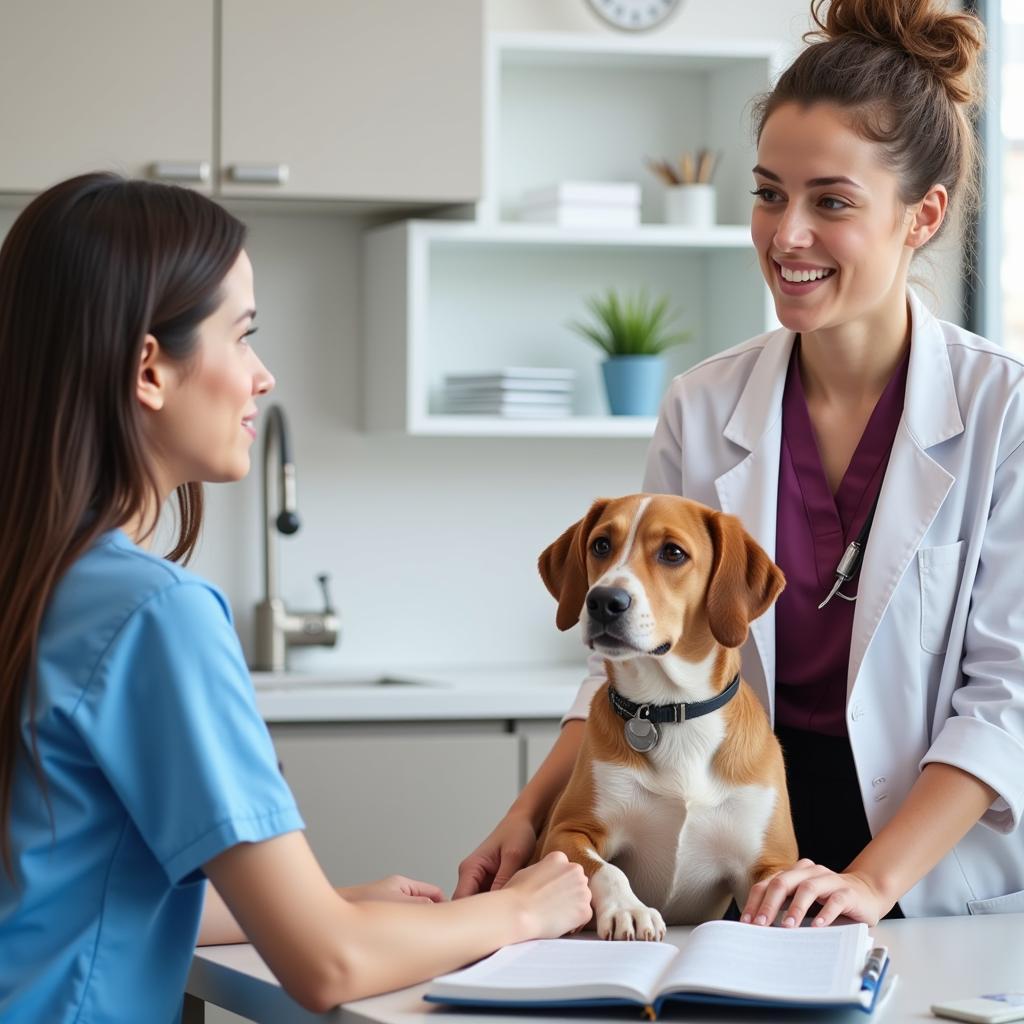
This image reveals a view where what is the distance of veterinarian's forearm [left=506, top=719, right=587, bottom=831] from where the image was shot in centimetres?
164

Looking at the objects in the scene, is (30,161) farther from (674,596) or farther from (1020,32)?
(1020,32)

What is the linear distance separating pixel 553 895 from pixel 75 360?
59 cm

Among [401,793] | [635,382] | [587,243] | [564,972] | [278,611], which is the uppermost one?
[587,243]

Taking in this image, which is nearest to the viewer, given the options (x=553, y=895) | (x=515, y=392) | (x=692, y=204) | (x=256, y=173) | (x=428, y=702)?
(x=553, y=895)

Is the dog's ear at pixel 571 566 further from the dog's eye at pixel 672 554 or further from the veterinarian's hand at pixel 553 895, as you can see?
the veterinarian's hand at pixel 553 895

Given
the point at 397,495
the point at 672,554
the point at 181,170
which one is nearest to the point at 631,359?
the point at 397,495

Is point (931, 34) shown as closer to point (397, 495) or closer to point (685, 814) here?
point (685, 814)

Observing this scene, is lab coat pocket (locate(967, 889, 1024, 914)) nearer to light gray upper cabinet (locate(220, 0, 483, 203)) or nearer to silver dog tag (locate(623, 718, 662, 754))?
silver dog tag (locate(623, 718, 662, 754))

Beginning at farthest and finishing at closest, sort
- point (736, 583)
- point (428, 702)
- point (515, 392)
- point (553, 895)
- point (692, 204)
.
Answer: point (692, 204) < point (515, 392) < point (428, 702) < point (736, 583) < point (553, 895)

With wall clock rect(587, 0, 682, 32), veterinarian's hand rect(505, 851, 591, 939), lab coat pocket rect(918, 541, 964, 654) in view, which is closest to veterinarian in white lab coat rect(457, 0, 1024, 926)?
lab coat pocket rect(918, 541, 964, 654)

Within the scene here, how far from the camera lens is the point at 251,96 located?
312 centimetres

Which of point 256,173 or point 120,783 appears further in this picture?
point 256,173

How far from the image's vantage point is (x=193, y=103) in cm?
311

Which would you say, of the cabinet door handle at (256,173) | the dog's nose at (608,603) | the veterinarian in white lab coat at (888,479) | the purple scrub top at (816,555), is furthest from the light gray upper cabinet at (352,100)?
the dog's nose at (608,603)
